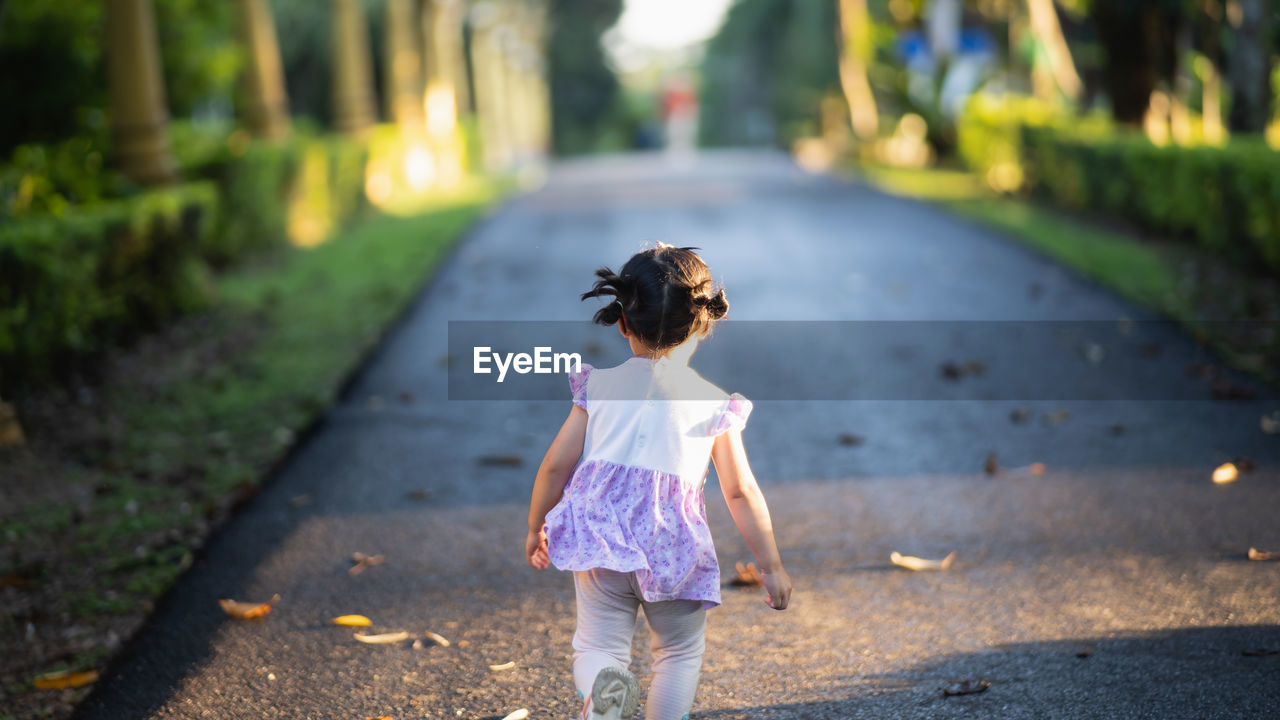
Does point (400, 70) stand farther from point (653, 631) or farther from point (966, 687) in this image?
point (653, 631)

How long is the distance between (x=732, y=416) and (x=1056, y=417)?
435 centimetres

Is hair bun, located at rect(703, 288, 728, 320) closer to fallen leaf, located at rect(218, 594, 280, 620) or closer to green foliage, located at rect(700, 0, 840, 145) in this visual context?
fallen leaf, located at rect(218, 594, 280, 620)

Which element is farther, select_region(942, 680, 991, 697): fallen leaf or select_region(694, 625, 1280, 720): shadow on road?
select_region(942, 680, 991, 697): fallen leaf

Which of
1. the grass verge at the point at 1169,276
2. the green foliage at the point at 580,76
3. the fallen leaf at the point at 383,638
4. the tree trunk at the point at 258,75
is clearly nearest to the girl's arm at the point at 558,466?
the fallen leaf at the point at 383,638

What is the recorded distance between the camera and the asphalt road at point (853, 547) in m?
3.71

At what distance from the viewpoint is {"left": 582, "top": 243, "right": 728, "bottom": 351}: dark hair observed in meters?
3.08

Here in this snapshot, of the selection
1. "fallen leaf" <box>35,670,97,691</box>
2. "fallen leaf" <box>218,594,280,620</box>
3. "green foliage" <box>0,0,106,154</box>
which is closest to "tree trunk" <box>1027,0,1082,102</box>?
"green foliage" <box>0,0,106,154</box>

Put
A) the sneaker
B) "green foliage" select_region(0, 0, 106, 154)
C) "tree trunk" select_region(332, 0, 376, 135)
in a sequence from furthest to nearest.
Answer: "tree trunk" select_region(332, 0, 376, 135), "green foliage" select_region(0, 0, 106, 154), the sneaker

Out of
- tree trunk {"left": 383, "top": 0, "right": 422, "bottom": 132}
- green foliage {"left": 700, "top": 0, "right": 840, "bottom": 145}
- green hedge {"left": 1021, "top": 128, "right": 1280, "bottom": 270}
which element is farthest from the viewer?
green foliage {"left": 700, "top": 0, "right": 840, "bottom": 145}

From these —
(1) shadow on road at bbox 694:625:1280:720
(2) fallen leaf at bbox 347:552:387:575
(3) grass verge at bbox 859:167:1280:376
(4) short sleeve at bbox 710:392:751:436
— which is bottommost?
(3) grass verge at bbox 859:167:1280:376

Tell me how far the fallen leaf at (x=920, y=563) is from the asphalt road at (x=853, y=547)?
0.04 m

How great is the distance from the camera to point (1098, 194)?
667 inches

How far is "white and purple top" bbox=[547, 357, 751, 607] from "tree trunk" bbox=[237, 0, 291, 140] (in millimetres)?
15612

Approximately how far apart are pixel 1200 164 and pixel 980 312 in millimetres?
3620
